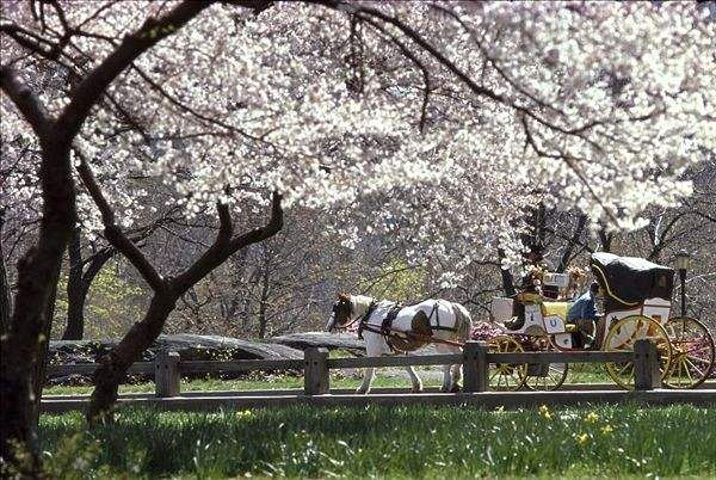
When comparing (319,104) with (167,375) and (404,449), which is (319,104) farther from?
(167,375)

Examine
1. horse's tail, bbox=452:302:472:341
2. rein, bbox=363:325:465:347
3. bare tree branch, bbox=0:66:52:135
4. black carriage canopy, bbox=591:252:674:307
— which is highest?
bare tree branch, bbox=0:66:52:135

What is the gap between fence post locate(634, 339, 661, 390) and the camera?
16.5 m

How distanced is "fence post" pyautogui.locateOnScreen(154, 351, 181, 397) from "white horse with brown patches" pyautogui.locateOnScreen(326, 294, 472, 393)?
8.70ft

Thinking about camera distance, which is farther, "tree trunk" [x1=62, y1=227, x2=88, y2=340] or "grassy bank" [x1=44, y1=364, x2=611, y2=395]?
"tree trunk" [x1=62, y1=227, x2=88, y2=340]

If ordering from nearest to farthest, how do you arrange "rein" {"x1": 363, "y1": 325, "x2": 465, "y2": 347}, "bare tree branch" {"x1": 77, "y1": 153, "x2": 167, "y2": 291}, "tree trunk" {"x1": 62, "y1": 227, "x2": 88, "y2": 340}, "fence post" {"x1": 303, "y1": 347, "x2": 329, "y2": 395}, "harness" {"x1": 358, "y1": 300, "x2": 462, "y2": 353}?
"bare tree branch" {"x1": 77, "y1": 153, "x2": 167, "y2": 291}, "fence post" {"x1": 303, "y1": 347, "x2": 329, "y2": 395}, "rein" {"x1": 363, "y1": 325, "x2": 465, "y2": 347}, "harness" {"x1": 358, "y1": 300, "x2": 462, "y2": 353}, "tree trunk" {"x1": 62, "y1": 227, "x2": 88, "y2": 340}

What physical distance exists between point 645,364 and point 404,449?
7.71 meters

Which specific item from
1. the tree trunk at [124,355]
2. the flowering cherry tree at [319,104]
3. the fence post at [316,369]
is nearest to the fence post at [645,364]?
the flowering cherry tree at [319,104]

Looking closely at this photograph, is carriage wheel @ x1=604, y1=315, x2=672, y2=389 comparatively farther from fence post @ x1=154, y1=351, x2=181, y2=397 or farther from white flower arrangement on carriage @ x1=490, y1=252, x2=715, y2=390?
fence post @ x1=154, y1=351, x2=181, y2=397

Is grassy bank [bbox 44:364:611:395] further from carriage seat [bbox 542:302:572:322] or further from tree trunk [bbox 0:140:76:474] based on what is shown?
tree trunk [bbox 0:140:76:474]

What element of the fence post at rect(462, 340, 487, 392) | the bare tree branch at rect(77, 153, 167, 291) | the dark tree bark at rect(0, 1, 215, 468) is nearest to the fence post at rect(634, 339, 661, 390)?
the fence post at rect(462, 340, 487, 392)

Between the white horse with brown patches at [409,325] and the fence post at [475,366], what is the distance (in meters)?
2.01

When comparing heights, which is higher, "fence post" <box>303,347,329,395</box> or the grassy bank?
"fence post" <box>303,347,329,395</box>

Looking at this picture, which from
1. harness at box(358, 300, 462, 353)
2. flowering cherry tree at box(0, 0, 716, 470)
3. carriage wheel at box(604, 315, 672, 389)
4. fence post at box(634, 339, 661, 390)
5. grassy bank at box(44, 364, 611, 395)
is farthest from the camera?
grassy bank at box(44, 364, 611, 395)

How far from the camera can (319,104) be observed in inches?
398
